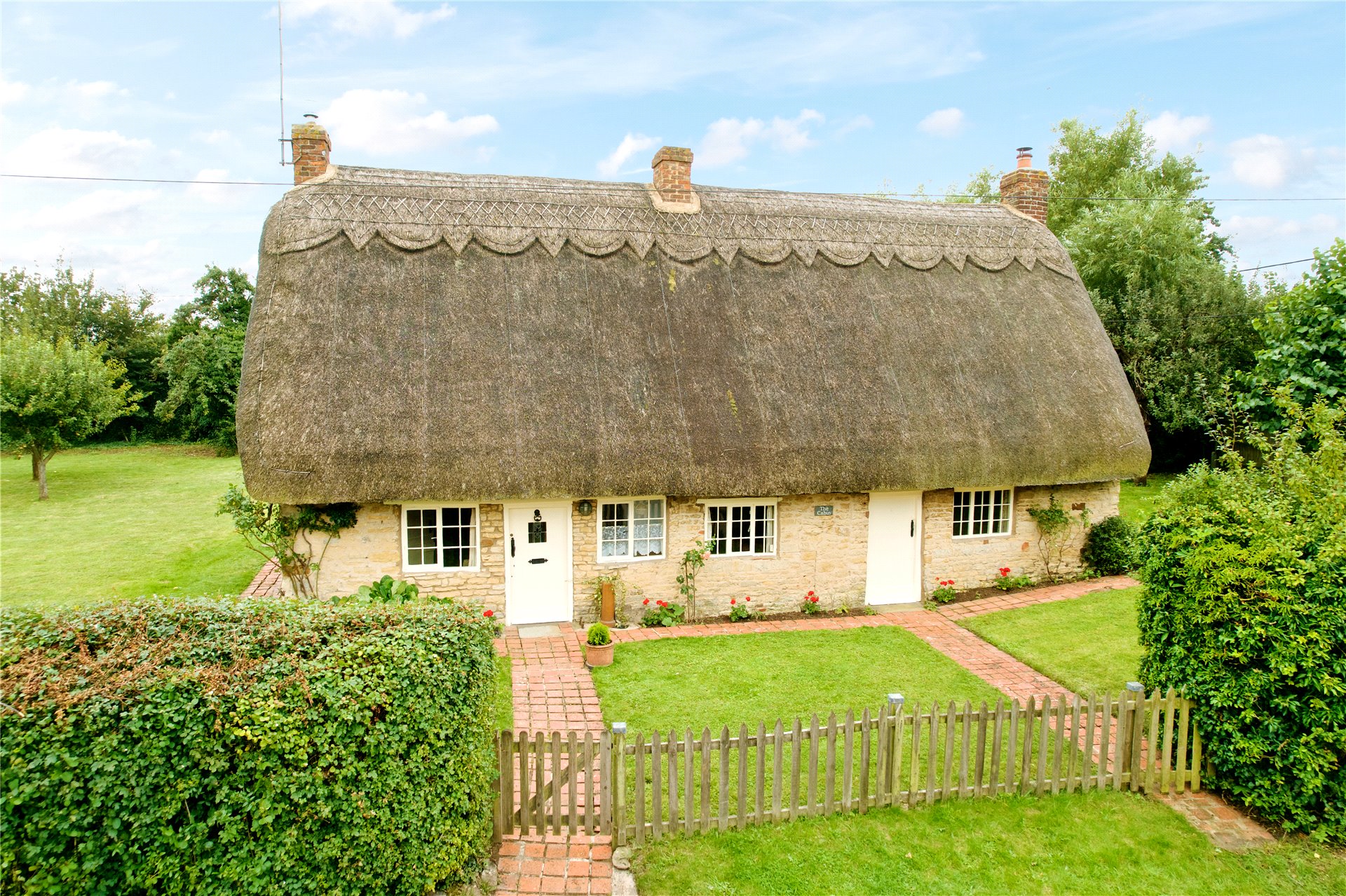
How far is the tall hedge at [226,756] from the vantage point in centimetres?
463

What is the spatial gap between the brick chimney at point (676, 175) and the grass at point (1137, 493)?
12.0 metres

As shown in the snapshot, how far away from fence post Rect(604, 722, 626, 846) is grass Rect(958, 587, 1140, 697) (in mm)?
6024

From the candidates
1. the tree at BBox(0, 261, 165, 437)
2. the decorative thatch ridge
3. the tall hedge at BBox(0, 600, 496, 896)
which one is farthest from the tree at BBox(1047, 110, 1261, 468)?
the tree at BBox(0, 261, 165, 437)

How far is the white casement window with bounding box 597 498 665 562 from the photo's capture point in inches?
479

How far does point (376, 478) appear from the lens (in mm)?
10727

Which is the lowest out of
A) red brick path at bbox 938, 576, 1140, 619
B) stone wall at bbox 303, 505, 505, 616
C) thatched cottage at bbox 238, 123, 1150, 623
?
red brick path at bbox 938, 576, 1140, 619

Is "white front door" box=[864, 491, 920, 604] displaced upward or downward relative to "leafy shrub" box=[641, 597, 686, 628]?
upward

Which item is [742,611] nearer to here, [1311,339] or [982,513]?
[982,513]

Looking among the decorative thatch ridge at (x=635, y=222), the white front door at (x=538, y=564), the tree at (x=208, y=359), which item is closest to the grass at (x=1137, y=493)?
the decorative thatch ridge at (x=635, y=222)

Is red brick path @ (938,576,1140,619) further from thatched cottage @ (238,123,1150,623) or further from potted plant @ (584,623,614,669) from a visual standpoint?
potted plant @ (584,623,614,669)

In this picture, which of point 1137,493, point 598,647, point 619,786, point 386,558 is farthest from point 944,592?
point 1137,493

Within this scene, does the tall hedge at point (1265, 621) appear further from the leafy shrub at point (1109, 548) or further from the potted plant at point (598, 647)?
the leafy shrub at point (1109, 548)

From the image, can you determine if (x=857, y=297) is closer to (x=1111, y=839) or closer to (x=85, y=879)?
(x=1111, y=839)

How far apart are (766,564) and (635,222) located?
6085 millimetres
